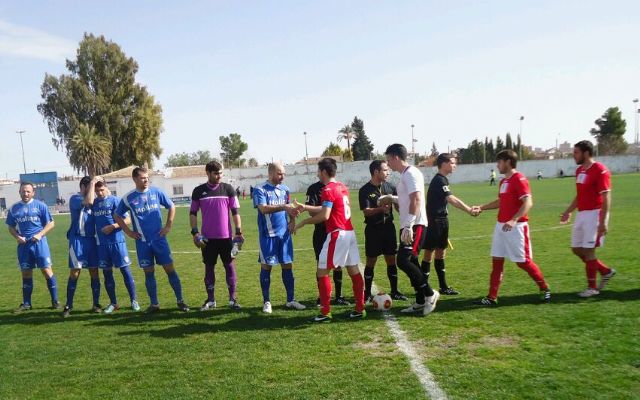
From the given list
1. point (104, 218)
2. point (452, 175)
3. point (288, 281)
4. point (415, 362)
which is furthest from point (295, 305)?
point (452, 175)

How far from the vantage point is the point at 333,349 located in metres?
4.84

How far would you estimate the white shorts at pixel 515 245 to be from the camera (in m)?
6.00

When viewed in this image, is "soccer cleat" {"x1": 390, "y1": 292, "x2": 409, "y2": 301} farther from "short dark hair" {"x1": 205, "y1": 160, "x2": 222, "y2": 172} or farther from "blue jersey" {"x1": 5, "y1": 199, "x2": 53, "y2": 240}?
"blue jersey" {"x1": 5, "y1": 199, "x2": 53, "y2": 240}

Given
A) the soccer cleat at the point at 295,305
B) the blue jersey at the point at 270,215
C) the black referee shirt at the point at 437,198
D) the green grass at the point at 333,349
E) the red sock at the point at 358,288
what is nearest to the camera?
the green grass at the point at 333,349

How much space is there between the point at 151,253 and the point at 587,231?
20.7ft

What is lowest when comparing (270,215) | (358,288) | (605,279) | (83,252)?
(605,279)

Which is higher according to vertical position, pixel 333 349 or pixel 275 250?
pixel 275 250

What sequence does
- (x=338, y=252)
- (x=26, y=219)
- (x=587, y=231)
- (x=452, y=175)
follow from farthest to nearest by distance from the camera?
1. (x=452, y=175)
2. (x=26, y=219)
3. (x=587, y=231)
4. (x=338, y=252)

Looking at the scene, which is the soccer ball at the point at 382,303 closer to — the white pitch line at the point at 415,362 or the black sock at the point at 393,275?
the white pitch line at the point at 415,362

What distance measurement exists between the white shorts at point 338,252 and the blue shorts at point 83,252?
3.85 metres

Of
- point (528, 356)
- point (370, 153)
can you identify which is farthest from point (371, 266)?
point (370, 153)

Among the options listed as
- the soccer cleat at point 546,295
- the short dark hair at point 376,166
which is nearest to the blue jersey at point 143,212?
the short dark hair at point 376,166

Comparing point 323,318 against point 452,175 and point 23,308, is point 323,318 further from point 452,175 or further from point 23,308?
point 452,175

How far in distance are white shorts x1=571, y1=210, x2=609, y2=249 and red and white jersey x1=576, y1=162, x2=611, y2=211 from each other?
101 mm
